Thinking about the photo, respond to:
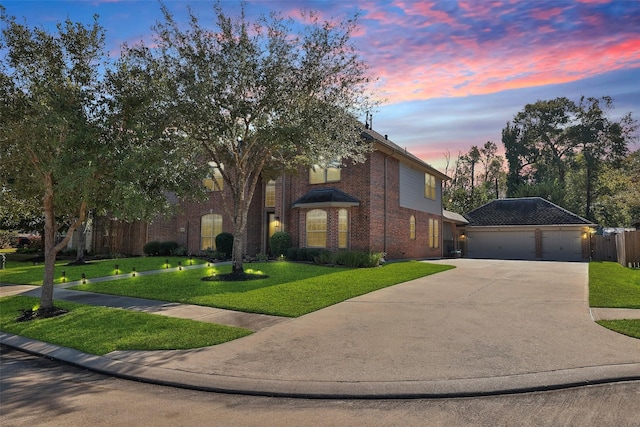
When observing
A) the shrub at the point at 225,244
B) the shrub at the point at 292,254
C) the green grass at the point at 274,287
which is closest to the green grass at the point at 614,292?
the green grass at the point at 274,287

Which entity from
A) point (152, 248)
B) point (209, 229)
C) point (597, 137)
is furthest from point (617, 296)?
point (597, 137)

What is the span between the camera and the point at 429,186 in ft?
92.5

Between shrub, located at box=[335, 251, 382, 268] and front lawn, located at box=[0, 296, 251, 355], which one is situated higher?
shrub, located at box=[335, 251, 382, 268]

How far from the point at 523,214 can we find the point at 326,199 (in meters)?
21.1

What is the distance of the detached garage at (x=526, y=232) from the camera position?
30.6 metres

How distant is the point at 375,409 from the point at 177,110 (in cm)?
1139

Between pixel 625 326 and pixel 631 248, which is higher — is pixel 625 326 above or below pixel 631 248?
below

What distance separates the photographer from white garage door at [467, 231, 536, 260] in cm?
3241

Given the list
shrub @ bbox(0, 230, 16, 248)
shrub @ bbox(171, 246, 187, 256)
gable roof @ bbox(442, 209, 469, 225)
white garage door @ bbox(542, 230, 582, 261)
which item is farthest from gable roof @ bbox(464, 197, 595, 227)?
shrub @ bbox(0, 230, 16, 248)

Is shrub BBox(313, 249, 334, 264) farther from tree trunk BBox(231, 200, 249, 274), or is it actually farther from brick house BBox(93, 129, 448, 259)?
tree trunk BBox(231, 200, 249, 274)

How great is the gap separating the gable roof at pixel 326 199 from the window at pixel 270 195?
2570 mm

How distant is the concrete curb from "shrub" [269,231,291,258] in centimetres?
1625

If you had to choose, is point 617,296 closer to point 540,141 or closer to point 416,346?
point 416,346

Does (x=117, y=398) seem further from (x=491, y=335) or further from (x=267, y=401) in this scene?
(x=491, y=335)
